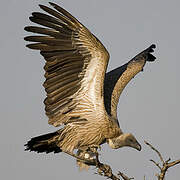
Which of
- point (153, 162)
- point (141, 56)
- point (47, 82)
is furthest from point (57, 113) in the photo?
point (141, 56)

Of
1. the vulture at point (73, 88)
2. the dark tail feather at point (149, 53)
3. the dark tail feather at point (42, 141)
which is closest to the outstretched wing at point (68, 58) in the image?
the vulture at point (73, 88)

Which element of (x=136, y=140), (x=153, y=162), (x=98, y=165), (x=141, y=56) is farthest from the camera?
(x=141, y=56)

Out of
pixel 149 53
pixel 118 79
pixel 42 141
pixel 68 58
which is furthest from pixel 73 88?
pixel 149 53

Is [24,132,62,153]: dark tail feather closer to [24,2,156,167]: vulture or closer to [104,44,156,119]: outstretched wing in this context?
[24,2,156,167]: vulture

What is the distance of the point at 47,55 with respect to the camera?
9031 mm

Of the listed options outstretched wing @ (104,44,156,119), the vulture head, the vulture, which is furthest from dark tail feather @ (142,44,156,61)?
the vulture head

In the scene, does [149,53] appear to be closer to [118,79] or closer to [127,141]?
[118,79]

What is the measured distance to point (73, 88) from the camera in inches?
365

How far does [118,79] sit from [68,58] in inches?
109

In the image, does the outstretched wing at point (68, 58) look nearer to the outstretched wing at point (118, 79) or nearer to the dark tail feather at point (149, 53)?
the outstretched wing at point (118, 79)

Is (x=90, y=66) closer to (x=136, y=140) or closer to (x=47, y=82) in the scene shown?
(x=47, y=82)

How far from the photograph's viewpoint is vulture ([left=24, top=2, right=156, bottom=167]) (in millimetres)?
8938

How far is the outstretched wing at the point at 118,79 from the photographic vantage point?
10.6 m

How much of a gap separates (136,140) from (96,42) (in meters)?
1.99
